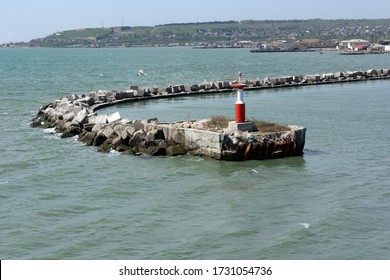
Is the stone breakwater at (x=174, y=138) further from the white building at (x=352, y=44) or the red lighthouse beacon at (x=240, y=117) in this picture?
the white building at (x=352, y=44)

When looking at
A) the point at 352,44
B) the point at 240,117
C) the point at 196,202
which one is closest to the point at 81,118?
the point at 240,117

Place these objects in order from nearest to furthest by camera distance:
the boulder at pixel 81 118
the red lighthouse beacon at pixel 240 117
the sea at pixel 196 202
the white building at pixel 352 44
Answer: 1. the sea at pixel 196 202
2. the red lighthouse beacon at pixel 240 117
3. the boulder at pixel 81 118
4. the white building at pixel 352 44

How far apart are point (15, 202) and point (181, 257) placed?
19.3 ft

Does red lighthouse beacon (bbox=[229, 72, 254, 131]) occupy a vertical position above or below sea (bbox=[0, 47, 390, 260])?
above

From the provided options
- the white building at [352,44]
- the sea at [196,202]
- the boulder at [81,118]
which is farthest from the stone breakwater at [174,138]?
the white building at [352,44]

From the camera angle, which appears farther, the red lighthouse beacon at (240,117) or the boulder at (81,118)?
the boulder at (81,118)

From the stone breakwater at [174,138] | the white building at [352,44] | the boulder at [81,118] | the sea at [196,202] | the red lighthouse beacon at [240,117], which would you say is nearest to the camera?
the sea at [196,202]

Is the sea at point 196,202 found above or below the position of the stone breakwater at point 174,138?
below

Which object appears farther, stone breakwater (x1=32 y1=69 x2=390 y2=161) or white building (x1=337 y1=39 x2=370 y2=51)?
white building (x1=337 y1=39 x2=370 y2=51)

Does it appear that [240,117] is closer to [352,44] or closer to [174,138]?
[174,138]

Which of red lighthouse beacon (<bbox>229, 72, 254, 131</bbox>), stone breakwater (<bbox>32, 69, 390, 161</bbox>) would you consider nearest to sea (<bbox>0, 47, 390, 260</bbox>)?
stone breakwater (<bbox>32, 69, 390, 161</bbox>)

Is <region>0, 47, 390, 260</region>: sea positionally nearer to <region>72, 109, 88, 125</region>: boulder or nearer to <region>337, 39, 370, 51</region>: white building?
<region>72, 109, 88, 125</region>: boulder

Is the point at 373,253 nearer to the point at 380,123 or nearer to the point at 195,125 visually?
the point at 195,125

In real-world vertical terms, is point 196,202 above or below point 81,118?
below
